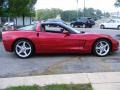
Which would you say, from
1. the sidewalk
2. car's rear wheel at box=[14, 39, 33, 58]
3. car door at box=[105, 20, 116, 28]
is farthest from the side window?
car door at box=[105, 20, 116, 28]

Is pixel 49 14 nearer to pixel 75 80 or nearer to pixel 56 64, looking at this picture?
pixel 56 64

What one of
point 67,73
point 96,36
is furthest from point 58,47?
point 67,73

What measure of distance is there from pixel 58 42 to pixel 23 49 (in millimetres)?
1205

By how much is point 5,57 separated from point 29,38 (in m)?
1.18

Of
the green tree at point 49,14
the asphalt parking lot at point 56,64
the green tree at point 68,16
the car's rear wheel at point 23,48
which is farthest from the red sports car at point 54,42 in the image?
the green tree at point 49,14

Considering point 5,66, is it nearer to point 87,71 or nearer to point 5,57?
point 5,57

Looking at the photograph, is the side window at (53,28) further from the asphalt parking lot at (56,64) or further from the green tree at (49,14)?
Result: the green tree at (49,14)

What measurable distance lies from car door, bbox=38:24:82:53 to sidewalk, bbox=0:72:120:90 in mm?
3140

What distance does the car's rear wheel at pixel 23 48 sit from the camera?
10.8m

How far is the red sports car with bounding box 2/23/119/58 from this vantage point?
10.8m

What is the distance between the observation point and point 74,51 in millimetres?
10906

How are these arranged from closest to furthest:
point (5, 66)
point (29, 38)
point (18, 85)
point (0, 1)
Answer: point (18, 85), point (5, 66), point (29, 38), point (0, 1)

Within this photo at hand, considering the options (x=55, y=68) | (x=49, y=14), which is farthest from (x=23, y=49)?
(x=49, y=14)

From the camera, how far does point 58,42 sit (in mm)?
10797
